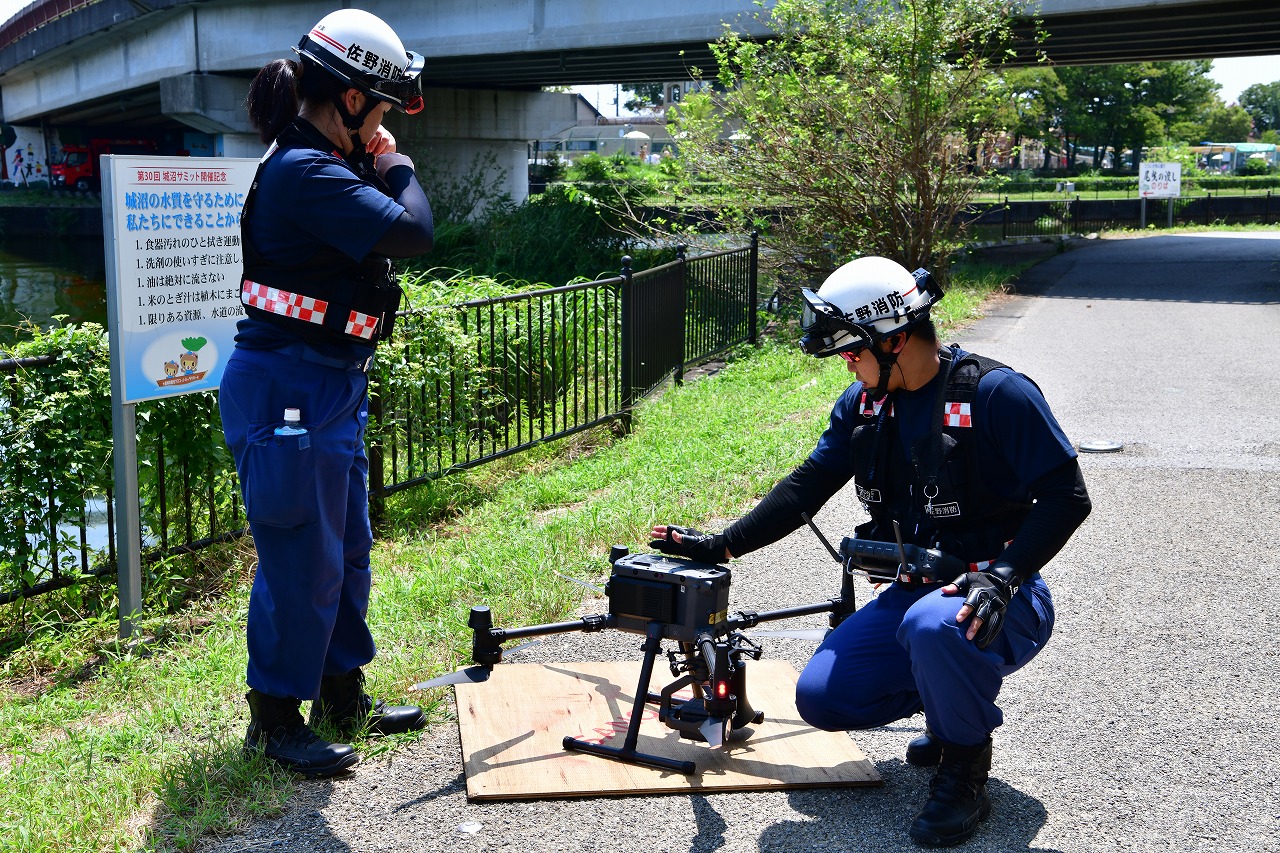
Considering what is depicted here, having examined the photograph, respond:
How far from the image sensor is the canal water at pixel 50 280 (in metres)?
21.8

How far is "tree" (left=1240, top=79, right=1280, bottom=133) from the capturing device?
133 meters

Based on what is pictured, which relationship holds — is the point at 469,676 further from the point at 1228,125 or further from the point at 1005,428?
the point at 1228,125

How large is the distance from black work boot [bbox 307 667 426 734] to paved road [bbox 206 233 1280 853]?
0.37 feet

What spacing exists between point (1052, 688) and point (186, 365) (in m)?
3.62

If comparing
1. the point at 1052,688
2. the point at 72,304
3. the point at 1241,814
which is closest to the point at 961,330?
the point at 1052,688

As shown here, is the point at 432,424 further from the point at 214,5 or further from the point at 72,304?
the point at 214,5

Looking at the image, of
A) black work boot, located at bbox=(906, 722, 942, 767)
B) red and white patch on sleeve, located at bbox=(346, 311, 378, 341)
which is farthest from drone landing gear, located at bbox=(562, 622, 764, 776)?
red and white patch on sleeve, located at bbox=(346, 311, 378, 341)

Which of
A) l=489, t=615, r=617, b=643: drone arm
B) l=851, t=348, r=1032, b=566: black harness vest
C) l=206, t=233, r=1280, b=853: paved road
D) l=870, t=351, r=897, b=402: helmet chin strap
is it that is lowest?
l=206, t=233, r=1280, b=853: paved road

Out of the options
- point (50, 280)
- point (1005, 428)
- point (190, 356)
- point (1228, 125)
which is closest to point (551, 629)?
point (1005, 428)

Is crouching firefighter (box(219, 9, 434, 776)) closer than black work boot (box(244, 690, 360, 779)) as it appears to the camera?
Yes

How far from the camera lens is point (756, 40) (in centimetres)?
2147

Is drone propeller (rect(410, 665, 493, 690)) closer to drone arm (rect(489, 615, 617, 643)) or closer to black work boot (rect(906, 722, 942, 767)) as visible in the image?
drone arm (rect(489, 615, 617, 643))

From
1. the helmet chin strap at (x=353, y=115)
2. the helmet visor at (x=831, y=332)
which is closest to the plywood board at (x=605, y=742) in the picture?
the helmet visor at (x=831, y=332)

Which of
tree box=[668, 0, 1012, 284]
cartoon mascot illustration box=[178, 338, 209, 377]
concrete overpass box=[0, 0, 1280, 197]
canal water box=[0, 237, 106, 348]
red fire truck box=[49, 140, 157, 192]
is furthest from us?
red fire truck box=[49, 140, 157, 192]
